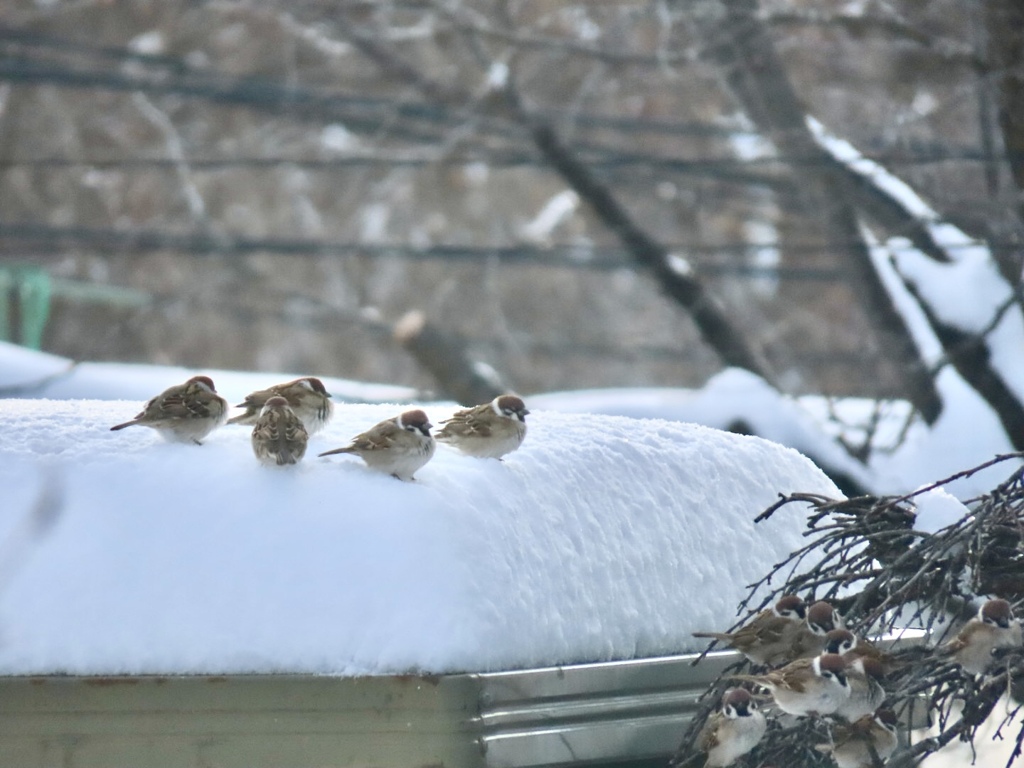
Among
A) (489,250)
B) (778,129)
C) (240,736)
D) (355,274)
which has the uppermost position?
(355,274)

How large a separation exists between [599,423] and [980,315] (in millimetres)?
4868

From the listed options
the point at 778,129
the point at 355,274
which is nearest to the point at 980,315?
the point at 778,129

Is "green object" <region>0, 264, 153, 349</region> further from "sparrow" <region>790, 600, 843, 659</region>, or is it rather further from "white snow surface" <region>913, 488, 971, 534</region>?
"sparrow" <region>790, 600, 843, 659</region>

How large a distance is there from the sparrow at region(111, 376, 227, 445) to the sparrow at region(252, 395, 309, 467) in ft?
0.58

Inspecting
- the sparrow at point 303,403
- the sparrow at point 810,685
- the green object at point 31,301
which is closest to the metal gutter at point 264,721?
the sparrow at point 810,685

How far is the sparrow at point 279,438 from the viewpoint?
2.72 meters

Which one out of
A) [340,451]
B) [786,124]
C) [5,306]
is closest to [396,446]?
[340,451]

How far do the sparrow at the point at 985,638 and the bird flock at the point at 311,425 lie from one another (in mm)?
1015

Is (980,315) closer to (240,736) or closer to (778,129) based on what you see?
(778,129)

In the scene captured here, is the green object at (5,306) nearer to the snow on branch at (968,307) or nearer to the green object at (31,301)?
the green object at (31,301)

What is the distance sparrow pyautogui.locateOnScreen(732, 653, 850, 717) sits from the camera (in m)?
2.91

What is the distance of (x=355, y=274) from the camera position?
2495cm

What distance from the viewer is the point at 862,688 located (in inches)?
Result: 118

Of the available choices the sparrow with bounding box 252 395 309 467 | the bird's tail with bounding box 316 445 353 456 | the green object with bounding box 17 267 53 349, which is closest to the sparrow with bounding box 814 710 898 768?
the bird's tail with bounding box 316 445 353 456
